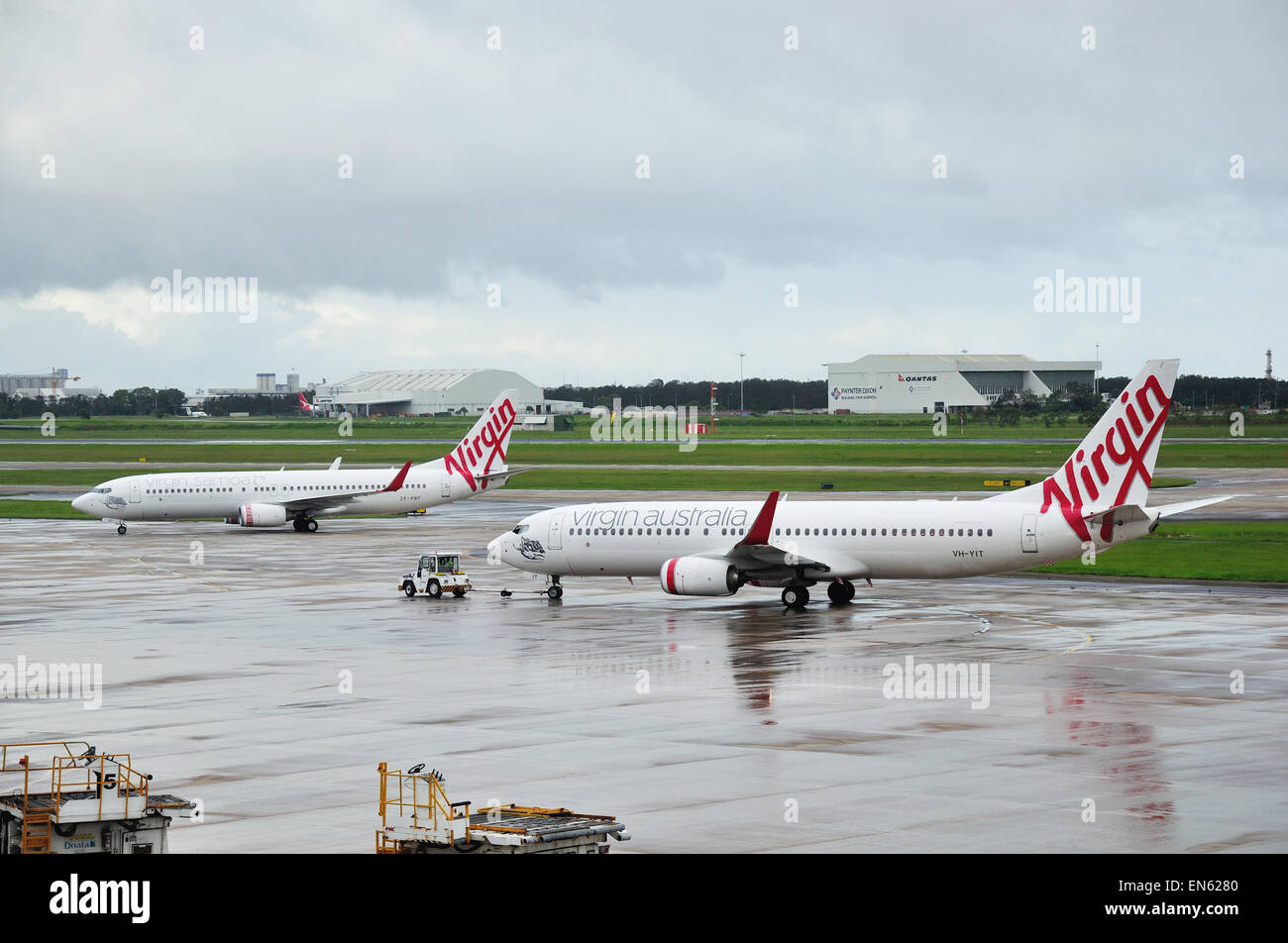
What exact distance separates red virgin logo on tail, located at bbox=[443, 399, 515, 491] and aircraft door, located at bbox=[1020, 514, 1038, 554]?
49618mm

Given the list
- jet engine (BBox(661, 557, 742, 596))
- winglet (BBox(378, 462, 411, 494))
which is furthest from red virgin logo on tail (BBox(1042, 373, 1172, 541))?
winglet (BBox(378, 462, 411, 494))

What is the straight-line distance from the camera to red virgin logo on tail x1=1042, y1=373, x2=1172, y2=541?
51969 mm

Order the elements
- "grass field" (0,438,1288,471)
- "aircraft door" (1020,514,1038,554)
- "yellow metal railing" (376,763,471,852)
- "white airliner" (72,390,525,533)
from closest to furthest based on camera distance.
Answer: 1. "yellow metal railing" (376,763,471,852)
2. "aircraft door" (1020,514,1038,554)
3. "white airliner" (72,390,525,533)
4. "grass field" (0,438,1288,471)

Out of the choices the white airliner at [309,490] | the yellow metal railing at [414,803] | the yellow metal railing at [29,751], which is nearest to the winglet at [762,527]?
the yellow metal railing at [414,803]

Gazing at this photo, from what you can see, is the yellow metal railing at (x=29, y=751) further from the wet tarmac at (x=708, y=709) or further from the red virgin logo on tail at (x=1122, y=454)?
the red virgin logo on tail at (x=1122, y=454)

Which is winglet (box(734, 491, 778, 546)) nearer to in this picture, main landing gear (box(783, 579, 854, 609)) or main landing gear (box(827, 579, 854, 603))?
main landing gear (box(783, 579, 854, 609))

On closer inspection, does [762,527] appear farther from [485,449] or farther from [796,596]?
[485,449]

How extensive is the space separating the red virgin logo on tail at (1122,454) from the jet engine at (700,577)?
35.5 feet

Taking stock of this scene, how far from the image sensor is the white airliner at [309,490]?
317ft

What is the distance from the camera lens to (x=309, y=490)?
96.6 m

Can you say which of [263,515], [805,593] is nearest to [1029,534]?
[805,593]

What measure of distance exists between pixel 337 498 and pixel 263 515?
4.56 metres
